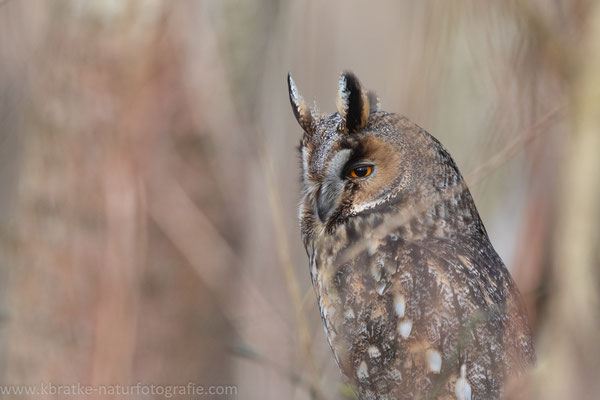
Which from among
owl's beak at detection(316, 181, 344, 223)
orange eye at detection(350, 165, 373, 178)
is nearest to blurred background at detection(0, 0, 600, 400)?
owl's beak at detection(316, 181, 344, 223)

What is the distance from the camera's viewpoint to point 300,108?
192cm

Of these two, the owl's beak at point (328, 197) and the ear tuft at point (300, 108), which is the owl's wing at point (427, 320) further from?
the ear tuft at point (300, 108)

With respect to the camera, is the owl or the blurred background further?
the blurred background

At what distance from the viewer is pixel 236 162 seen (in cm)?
397

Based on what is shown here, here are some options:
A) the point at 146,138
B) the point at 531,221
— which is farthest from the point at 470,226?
the point at 146,138

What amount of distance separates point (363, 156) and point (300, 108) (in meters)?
0.24

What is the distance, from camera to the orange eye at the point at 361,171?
1.84 meters

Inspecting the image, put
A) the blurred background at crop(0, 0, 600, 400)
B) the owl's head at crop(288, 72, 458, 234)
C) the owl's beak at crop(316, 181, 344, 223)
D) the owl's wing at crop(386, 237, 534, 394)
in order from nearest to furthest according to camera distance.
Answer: the owl's wing at crop(386, 237, 534, 394) → the owl's head at crop(288, 72, 458, 234) → the owl's beak at crop(316, 181, 344, 223) → the blurred background at crop(0, 0, 600, 400)

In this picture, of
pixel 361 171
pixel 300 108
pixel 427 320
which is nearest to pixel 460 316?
pixel 427 320

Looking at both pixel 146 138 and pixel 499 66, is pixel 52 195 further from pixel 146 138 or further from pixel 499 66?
pixel 499 66

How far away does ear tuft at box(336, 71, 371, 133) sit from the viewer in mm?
1688

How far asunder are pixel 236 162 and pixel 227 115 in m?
0.82

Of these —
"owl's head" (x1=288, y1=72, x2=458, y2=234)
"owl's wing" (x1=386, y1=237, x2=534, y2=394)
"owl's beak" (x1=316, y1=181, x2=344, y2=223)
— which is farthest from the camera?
"owl's beak" (x1=316, y1=181, x2=344, y2=223)

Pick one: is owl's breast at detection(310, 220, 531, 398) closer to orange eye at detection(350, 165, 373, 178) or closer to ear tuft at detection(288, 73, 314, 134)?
orange eye at detection(350, 165, 373, 178)
